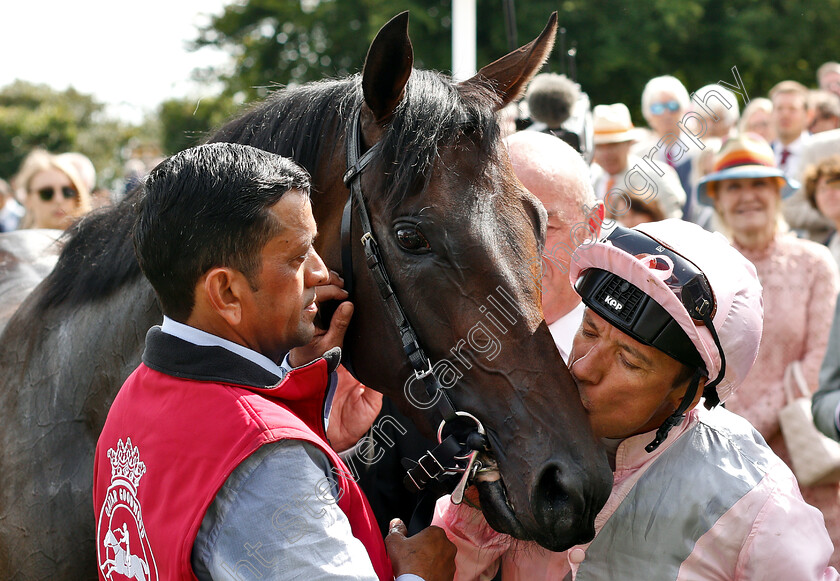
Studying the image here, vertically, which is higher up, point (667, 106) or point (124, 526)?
point (124, 526)

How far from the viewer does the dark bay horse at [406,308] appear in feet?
5.93

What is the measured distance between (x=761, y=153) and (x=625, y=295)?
10.8 ft

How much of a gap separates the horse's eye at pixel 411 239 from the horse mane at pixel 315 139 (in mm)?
82

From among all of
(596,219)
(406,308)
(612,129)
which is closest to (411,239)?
(406,308)

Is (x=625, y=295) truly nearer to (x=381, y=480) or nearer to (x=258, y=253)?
(x=258, y=253)

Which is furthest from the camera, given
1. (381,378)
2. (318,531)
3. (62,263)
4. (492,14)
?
(492,14)

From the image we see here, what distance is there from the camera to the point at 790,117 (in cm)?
737

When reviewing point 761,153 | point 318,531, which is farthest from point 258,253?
point 761,153

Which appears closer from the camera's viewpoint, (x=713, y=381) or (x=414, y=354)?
(x=713, y=381)

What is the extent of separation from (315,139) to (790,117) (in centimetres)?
640

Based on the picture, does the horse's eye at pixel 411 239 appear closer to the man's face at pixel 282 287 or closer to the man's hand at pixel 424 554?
the man's face at pixel 282 287

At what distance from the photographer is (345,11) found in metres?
18.8

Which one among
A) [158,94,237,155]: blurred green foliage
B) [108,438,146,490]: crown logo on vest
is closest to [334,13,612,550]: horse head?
[108,438,146,490]: crown logo on vest

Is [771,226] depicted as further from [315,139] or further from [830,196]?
[315,139]
